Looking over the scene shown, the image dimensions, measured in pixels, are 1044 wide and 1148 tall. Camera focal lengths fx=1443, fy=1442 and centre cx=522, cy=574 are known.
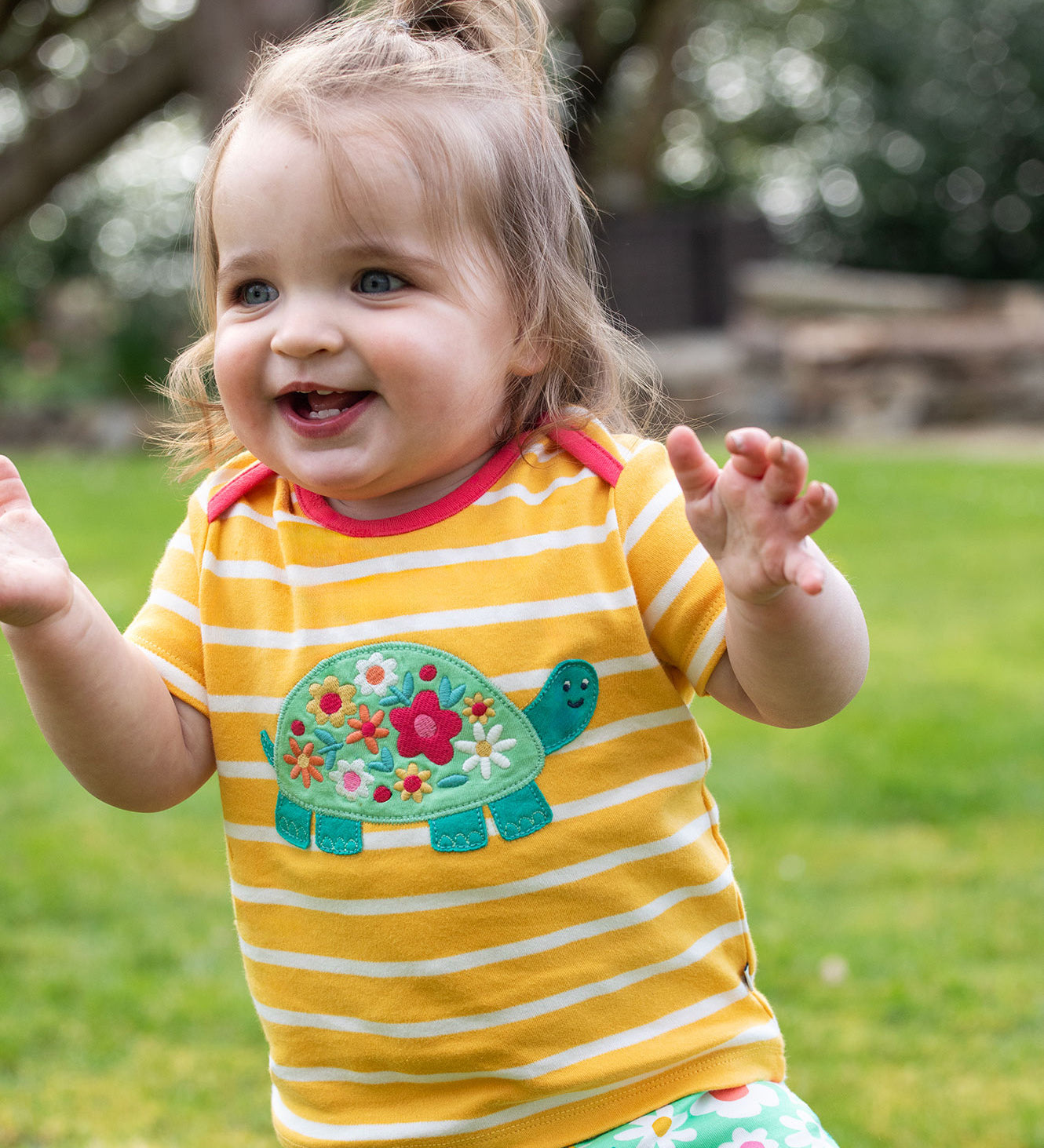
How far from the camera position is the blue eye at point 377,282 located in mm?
1508

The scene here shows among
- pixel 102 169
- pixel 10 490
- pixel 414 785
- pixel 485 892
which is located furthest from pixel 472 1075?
pixel 102 169

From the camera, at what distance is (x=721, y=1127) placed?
1.54 meters

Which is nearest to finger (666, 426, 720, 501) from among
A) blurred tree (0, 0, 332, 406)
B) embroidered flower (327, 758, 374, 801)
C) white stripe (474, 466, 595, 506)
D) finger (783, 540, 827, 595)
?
finger (783, 540, 827, 595)

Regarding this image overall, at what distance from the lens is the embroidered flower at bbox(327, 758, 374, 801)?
1.54 meters

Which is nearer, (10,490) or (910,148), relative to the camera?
(10,490)

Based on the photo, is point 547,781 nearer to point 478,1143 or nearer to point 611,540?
point 611,540

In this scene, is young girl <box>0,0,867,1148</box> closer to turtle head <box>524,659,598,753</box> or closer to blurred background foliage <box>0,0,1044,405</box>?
turtle head <box>524,659,598,753</box>

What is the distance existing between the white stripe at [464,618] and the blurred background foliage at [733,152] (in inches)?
366

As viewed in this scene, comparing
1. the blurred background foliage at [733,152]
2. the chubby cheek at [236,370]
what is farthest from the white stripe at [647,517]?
the blurred background foliage at [733,152]

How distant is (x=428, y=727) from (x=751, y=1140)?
1.83 ft

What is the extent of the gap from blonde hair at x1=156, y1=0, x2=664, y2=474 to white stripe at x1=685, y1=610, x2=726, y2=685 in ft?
1.06

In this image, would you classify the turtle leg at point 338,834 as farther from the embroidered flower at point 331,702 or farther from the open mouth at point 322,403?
the open mouth at point 322,403

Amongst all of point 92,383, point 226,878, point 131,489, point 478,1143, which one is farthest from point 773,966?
point 92,383

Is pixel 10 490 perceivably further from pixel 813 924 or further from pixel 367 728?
pixel 813 924
